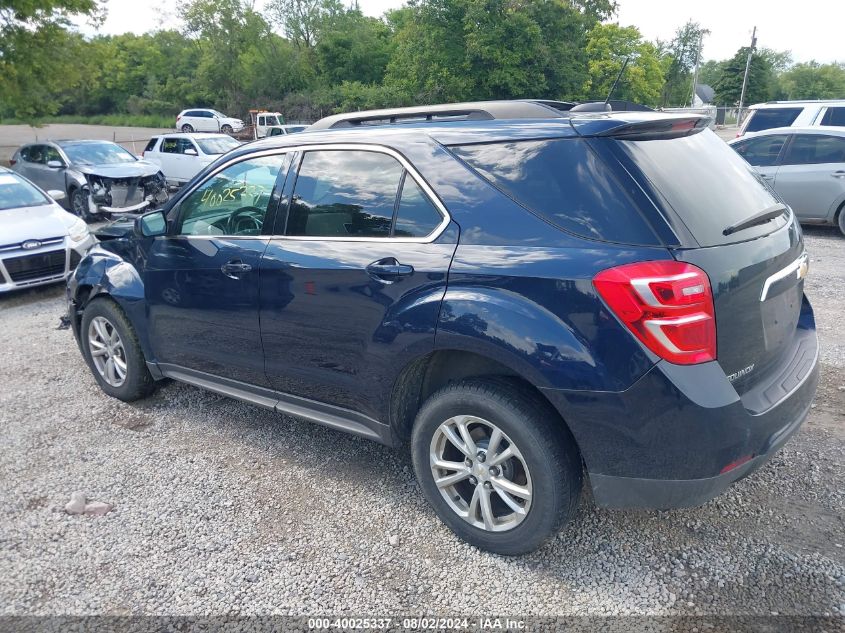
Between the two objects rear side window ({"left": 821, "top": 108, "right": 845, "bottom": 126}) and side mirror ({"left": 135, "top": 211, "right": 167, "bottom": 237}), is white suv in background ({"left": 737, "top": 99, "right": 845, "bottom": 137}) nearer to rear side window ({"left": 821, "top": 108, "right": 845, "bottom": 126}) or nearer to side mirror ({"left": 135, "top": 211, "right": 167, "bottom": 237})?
rear side window ({"left": 821, "top": 108, "right": 845, "bottom": 126})

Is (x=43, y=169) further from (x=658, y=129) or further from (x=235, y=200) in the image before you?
(x=658, y=129)

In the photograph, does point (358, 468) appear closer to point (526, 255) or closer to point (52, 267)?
point (526, 255)

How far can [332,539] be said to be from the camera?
2988mm

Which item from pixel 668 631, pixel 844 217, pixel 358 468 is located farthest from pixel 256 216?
pixel 844 217

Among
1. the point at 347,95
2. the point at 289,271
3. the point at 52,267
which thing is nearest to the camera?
the point at 289,271

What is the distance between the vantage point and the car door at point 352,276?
279 cm

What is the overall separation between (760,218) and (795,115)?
462 inches

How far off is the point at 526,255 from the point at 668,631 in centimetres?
150

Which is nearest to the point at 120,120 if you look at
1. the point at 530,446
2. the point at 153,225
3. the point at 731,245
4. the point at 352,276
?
the point at 153,225

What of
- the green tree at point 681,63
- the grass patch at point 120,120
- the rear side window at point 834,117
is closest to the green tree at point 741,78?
the green tree at point 681,63

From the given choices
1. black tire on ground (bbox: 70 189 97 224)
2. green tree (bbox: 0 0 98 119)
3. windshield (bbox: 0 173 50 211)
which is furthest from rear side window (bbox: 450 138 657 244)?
green tree (bbox: 0 0 98 119)

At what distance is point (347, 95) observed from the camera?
5284 centimetres

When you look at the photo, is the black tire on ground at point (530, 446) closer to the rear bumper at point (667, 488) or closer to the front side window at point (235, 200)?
the rear bumper at point (667, 488)

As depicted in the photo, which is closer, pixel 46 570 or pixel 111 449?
pixel 46 570
